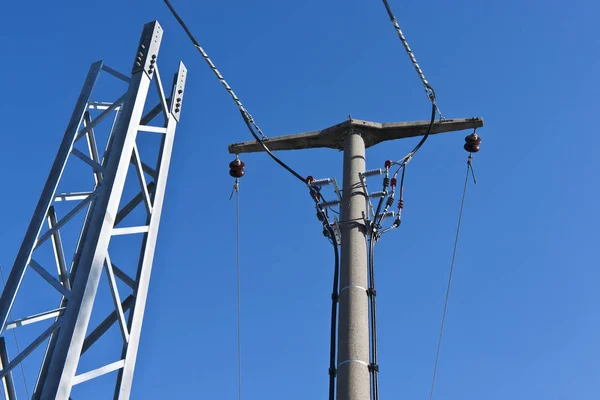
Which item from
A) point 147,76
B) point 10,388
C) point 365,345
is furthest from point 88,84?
point 365,345

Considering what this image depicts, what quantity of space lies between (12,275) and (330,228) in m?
3.57

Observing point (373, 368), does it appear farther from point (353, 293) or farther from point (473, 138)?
point (473, 138)

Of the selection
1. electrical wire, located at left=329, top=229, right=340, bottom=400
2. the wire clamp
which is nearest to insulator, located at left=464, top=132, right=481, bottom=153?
electrical wire, located at left=329, top=229, right=340, bottom=400

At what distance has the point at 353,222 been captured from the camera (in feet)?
27.5

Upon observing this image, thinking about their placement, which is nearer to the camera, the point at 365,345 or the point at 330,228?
the point at 365,345

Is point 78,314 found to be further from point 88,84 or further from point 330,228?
point 330,228

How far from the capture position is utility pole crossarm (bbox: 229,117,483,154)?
9.70 m

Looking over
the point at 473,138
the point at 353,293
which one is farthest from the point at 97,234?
the point at 473,138

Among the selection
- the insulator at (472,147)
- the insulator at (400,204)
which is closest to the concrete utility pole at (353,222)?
the insulator at (472,147)

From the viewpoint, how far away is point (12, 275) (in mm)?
6109

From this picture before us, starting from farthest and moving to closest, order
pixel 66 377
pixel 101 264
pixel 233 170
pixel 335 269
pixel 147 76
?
pixel 233 170
pixel 335 269
pixel 147 76
pixel 101 264
pixel 66 377

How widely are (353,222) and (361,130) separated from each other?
167 cm

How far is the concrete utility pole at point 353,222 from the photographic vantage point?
23.5ft

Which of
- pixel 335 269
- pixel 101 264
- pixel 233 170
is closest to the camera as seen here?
pixel 101 264
